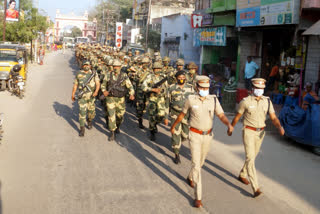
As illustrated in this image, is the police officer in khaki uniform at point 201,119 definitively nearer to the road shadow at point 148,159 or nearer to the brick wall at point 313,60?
the road shadow at point 148,159

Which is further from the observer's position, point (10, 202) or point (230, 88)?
point (230, 88)

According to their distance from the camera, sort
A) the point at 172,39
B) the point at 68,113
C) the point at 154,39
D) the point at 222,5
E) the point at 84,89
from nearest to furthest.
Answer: the point at 84,89 → the point at 68,113 → the point at 222,5 → the point at 172,39 → the point at 154,39

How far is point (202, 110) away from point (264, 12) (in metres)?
11.1

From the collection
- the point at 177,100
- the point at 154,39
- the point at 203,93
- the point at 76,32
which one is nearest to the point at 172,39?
the point at 154,39

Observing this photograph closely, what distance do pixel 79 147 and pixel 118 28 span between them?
35.4 metres

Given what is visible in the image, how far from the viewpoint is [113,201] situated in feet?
17.5

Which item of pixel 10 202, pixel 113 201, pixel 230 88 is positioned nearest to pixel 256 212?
pixel 113 201

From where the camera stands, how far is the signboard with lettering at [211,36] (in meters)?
19.7

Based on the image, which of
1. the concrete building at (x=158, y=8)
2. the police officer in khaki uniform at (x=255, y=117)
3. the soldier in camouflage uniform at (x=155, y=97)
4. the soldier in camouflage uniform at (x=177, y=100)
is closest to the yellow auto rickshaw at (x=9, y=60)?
the soldier in camouflage uniform at (x=155, y=97)

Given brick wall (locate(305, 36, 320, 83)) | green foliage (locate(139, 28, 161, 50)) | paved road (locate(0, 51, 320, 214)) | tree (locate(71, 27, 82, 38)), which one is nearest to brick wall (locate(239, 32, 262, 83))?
brick wall (locate(305, 36, 320, 83))

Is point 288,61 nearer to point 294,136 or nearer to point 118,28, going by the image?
point 294,136

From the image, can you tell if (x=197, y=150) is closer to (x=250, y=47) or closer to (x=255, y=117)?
(x=255, y=117)

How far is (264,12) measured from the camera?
1528 cm

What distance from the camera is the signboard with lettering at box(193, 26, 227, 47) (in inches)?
777
